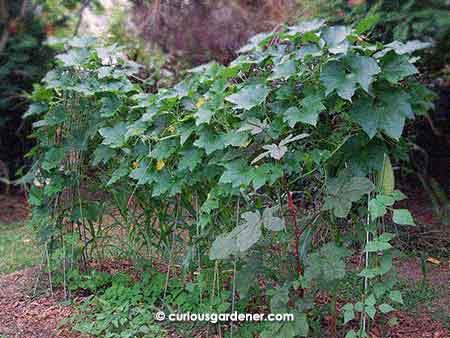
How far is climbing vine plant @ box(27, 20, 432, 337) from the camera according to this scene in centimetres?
178

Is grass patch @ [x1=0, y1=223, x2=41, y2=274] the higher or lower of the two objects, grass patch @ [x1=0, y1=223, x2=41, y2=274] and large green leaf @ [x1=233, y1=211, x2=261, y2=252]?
the lower

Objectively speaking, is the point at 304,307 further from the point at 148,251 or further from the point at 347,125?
the point at 148,251

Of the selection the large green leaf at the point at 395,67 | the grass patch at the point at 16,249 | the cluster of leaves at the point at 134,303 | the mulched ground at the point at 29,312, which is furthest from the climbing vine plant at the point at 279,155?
the grass patch at the point at 16,249

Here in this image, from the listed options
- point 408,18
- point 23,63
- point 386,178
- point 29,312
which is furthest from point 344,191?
point 23,63

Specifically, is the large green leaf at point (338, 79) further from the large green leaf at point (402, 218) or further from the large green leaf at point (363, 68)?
the large green leaf at point (402, 218)

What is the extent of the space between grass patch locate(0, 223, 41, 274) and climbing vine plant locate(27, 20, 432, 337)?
5.00 ft

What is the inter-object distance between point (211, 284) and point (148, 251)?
0.50 meters

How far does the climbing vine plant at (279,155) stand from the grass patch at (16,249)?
1.52 m

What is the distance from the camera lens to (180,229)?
2.59 m

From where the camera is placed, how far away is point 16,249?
173 inches

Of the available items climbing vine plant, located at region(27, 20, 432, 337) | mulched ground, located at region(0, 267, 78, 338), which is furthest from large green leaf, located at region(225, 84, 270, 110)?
mulched ground, located at region(0, 267, 78, 338)

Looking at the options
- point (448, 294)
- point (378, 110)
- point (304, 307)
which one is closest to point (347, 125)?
point (378, 110)

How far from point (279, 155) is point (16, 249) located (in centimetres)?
332

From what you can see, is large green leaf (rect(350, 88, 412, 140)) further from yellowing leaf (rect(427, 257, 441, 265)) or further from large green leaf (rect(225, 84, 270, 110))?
yellowing leaf (rect(427, 257, 441, 265))
